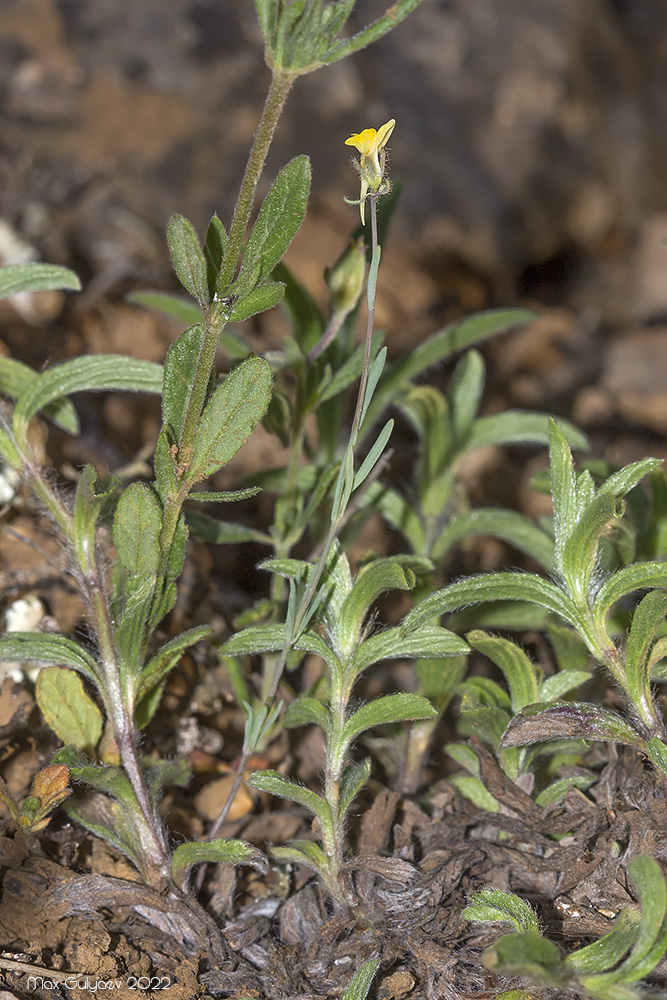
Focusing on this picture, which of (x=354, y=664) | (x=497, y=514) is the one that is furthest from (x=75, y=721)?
(x=497, y=514)

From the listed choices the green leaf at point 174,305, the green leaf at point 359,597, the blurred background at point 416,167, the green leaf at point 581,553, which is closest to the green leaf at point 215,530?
the green leaf at point 359,597

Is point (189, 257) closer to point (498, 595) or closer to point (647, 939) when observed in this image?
point (498, 595)

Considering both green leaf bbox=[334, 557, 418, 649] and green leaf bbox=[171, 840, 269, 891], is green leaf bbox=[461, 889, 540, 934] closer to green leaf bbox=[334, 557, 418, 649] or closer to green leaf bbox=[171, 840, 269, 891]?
green leaf bbox=[171, 840, 269, 891]

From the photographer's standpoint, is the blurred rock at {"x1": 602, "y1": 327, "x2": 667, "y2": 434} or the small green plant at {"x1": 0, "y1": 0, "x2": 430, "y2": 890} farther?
the blurred rock at {"x1": 602, "y1": 327, "x2": 667, "y2": 434}

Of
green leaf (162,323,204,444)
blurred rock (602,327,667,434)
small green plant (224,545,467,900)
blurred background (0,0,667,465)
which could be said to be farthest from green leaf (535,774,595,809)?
blurred rock (602,327,667,434)

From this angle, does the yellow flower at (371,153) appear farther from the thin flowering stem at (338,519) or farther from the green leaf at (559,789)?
the green leaf at (559,789)

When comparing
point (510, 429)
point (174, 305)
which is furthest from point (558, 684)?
point (174, 305)

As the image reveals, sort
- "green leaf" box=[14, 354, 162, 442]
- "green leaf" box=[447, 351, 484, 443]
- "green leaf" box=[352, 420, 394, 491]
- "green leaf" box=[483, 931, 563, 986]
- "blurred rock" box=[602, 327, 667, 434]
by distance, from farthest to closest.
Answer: "blurred rock" box=[602, 327, 667, 434] → "green leaf" box=[447, 351, 484, 443] → "green leaf" box=[14, 354, 162, 442] → "green leaf" box=[352, 420, 394, 491] → "green leaf" box=[483, 931, 563, 986]
